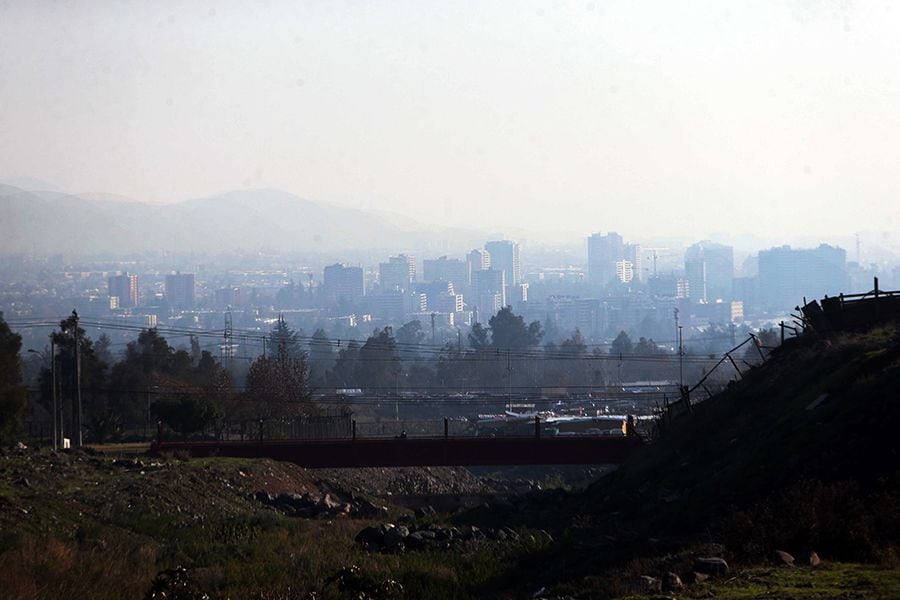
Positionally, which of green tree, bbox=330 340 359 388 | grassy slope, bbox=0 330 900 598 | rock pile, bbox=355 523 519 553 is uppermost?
grassy slope, bbox=0 330 900 598

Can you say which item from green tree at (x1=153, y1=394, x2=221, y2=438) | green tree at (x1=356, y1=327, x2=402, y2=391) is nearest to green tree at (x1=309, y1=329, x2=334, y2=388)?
green tree at (x1=356, y1=327, x2=402, y2=391)

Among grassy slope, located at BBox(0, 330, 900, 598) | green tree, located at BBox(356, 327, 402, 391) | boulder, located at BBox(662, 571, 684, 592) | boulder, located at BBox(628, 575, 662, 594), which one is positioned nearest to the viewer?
boulder, located at BBox(662, 571, 684, 592)

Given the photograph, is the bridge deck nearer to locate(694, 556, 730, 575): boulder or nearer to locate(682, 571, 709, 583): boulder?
locate(694, 556, 730, 575): boulder

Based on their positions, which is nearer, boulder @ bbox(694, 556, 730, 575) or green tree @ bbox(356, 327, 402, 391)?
boulder @ bbox(694, 556, 730, 575)

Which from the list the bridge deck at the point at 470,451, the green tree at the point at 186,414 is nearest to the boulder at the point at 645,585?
the bridge deck at the point at 470,451

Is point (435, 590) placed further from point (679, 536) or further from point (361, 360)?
point (361, 360)

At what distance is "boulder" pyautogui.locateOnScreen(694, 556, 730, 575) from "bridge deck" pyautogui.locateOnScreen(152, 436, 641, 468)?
25.7 metres

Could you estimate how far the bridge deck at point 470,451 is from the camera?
38656 mm

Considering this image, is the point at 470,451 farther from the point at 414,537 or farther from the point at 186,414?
the point at 414,537

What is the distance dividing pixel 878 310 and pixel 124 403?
45.1 m

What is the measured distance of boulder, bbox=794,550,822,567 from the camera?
504 inches

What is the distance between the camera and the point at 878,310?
105ft

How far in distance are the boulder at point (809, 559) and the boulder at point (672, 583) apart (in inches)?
55.8

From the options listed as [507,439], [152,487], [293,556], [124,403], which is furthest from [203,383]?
[293,556]
